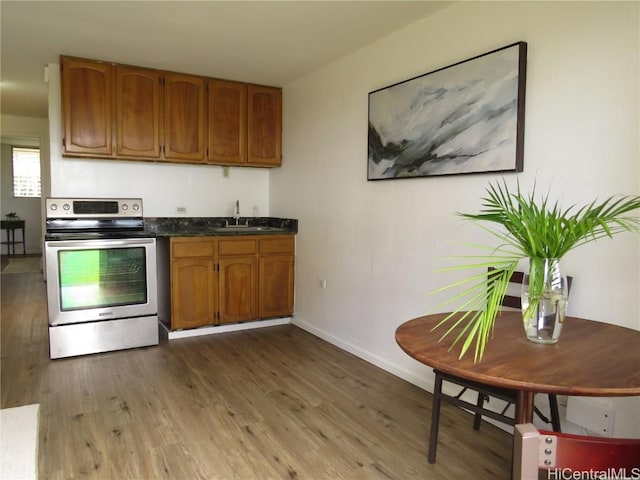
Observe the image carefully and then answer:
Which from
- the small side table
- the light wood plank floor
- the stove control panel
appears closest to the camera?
the light wood plank floor

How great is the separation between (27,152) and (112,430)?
912 centimetres

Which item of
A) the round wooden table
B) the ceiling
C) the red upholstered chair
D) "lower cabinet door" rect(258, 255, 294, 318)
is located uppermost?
the ceiling

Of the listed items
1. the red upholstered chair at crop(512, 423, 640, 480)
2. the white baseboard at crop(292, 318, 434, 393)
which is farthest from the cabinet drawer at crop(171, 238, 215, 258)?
the red upholstered chair at crop(512, 423, 640, 480)

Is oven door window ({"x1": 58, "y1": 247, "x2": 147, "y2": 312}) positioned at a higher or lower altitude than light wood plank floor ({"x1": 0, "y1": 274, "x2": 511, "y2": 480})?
higher

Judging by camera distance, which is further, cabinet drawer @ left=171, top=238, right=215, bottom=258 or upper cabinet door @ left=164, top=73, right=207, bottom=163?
upper cabinet door @ left=164, top=73, right=207, bottom=163

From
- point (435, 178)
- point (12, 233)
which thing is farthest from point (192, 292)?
point (12, 233)

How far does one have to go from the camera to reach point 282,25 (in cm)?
292

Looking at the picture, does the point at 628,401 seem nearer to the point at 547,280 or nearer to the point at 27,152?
the point at 547,280

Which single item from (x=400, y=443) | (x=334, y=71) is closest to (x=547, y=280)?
(x=400, y=443)

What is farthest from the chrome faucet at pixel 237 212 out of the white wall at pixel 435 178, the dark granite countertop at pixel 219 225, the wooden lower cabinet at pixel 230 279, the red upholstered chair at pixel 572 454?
the red upholstered chair at pixel 572 454

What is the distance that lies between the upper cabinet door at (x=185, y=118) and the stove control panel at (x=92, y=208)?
1.88 feet

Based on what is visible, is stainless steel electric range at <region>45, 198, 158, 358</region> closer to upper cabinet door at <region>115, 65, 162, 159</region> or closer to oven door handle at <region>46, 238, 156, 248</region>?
oven door handle at <region>46, 238, 156, 248</region>

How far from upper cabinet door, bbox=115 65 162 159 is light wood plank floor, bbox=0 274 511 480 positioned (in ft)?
5.69

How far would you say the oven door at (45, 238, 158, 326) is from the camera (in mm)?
3312
